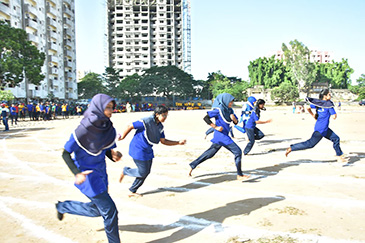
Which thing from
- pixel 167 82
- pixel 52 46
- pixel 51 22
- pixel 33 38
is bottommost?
pixel 167 82

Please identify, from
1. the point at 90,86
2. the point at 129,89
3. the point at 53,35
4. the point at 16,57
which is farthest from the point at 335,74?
the point at 16,57

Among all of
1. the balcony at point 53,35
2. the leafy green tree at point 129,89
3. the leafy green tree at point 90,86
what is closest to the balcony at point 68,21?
the balcony at point 53,35

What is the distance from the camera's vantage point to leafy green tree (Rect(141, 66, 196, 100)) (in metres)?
71.9

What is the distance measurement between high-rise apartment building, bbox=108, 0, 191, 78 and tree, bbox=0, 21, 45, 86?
67.8 metres

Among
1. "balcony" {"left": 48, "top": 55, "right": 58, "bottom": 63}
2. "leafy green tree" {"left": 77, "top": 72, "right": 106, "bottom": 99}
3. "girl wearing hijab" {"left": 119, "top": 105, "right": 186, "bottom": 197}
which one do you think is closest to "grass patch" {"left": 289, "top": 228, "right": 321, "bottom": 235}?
"girl wearing hijab" {"left": 119, "top": 105, "right": 186, "bottom": 197}

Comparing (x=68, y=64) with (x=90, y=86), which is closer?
(x=68, y=64)

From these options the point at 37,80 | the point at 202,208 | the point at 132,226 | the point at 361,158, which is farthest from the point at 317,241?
the point at 37,80

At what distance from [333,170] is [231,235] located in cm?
440

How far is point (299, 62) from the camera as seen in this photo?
3125 inches

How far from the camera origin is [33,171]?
7.55 meters

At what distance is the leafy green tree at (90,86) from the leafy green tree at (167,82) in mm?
10089

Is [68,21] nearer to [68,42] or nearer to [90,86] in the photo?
[68,42]

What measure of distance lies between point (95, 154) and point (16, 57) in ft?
112

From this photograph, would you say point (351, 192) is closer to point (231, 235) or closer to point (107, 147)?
point (231, 235)
